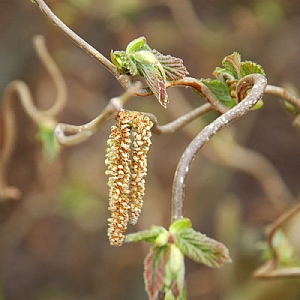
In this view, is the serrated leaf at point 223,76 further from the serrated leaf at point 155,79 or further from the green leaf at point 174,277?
the green leaf at point 174,277


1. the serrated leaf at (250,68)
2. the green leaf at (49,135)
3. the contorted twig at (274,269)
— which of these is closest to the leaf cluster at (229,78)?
the serrated leaf at (250,68)

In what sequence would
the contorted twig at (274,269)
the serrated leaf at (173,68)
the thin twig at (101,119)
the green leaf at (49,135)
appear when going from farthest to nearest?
the green leaf at (49,135), the contorted twig at (274,269), the serrated leaf at (173,68), the thin twig at (101,119)

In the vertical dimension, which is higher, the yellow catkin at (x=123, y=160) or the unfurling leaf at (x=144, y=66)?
the unfurling leaf at (x=144, y=66)

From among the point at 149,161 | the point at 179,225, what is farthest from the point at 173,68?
the point at 149,161

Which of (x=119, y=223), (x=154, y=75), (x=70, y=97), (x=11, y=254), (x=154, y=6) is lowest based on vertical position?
(x=119, y=223)

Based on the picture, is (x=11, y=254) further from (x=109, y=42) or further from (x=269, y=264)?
(x=269, y=264)

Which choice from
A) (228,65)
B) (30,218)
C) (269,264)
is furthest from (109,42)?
(228,65)
